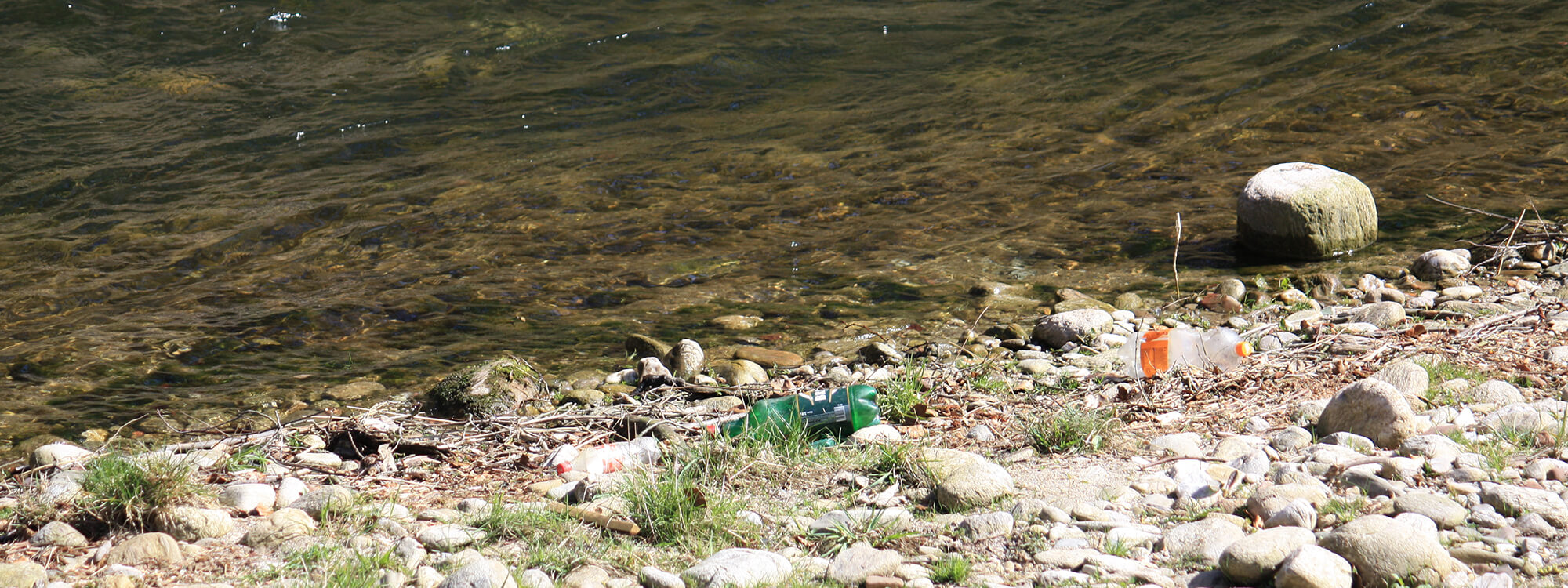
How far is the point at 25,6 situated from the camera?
15.2 metres

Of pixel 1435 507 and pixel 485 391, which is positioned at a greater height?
pixel 1435 507

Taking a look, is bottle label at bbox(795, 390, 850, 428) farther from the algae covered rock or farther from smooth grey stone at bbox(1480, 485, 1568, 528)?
smooth grey stone at bbox(1480, 485, 1568, 528)

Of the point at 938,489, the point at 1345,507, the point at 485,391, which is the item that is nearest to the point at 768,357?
the point at 485,391

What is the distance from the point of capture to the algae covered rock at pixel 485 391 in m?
4.27

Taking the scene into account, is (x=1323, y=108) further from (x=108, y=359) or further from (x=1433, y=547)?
(x=108, y=359)

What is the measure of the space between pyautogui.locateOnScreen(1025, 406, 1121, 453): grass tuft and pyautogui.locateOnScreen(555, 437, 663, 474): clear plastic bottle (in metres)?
1.15

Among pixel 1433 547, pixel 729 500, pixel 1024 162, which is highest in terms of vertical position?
pixel 1433 547

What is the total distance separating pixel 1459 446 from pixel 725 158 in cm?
737

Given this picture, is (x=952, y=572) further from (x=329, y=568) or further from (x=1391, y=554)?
(x=329, y=568)

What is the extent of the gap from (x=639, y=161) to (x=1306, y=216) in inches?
221

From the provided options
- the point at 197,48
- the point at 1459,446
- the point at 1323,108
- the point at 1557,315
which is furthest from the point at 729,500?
the point at 197,48

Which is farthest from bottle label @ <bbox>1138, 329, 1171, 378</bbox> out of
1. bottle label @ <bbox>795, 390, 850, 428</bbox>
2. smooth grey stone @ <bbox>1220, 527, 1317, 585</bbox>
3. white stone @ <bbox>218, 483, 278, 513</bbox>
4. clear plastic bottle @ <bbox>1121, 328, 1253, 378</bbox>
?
white stone @ <bbox>218, 483, 278, 513</bbox>

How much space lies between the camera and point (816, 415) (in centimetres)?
343

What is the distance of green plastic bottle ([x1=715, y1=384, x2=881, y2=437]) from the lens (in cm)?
337
